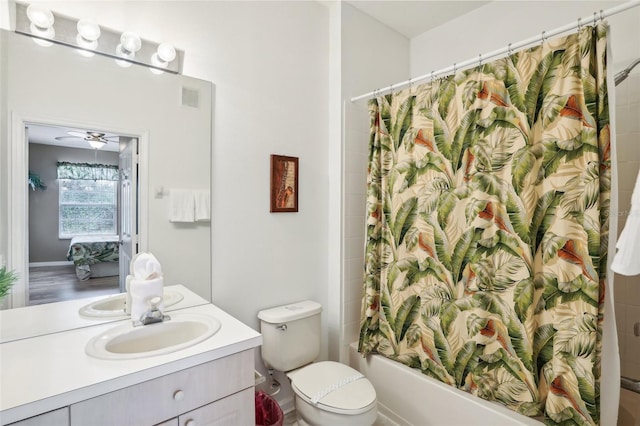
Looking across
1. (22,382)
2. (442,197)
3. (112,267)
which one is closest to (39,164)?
(112,267)

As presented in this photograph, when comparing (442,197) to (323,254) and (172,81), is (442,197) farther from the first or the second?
(172,81)

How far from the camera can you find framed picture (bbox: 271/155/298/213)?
6.66ft

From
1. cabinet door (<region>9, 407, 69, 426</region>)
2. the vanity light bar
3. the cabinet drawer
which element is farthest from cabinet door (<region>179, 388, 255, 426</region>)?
the vanity light bar

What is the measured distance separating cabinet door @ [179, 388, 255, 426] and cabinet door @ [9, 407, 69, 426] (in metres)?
0.34

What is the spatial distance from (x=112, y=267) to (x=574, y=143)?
2.13m

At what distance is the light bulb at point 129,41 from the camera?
1467 mm

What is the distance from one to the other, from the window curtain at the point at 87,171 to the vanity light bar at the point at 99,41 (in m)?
0.49

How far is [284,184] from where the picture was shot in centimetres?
208

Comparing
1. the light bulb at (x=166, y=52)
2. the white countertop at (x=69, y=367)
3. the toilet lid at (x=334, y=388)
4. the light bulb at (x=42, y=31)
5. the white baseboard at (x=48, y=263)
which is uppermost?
the light bulb at (x=166, y=52)

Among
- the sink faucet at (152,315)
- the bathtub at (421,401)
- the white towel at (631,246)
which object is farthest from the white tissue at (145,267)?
the white towel at (631,246)

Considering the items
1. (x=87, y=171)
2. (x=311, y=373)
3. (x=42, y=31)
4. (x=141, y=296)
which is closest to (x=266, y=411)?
(x=311, y=373)

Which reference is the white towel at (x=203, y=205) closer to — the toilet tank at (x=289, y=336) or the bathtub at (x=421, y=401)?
the toilet tank at (x=289, y=336)

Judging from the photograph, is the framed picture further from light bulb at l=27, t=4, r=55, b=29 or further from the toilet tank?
light bulb at l=27, t=4, r=55, b=29

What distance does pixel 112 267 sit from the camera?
1504 mm
